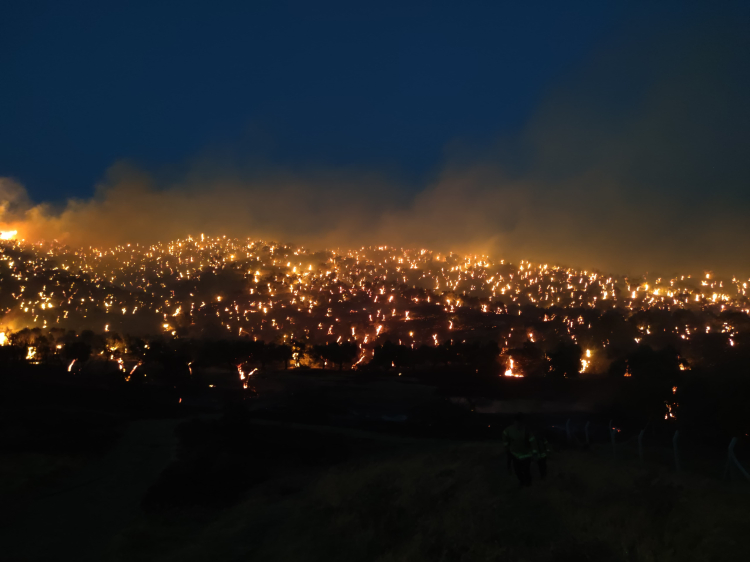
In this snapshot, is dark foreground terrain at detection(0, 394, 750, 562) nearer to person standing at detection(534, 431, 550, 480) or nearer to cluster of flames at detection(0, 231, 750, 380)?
person standing at detection(534, 431, 550, 480)

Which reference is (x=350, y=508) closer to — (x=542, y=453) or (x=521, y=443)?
(x=521, y=443)

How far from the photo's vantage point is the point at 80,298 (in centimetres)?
12800

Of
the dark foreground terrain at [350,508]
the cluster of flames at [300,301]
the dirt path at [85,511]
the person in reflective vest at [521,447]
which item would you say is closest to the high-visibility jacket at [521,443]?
the person in reflective vest at [521,447]

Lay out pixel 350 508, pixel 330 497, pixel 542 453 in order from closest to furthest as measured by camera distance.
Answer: pixel 542 453
pixel 350 508
pixel 330 497

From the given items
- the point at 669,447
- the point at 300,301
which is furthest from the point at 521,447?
the point at 300,301

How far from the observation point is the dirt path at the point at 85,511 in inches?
563

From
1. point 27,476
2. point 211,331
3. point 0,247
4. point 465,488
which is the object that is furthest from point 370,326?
point 0,247

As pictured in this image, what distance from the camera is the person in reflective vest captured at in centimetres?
1193

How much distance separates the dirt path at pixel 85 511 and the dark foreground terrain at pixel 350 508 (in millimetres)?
61

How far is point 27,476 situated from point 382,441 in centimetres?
1674

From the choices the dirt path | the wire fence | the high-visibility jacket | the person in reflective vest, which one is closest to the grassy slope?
the person in reflective vest

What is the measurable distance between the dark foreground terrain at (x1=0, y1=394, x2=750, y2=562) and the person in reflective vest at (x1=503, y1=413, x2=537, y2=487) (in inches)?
15.3

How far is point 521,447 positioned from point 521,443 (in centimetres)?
11

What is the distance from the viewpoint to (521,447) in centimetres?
1195
